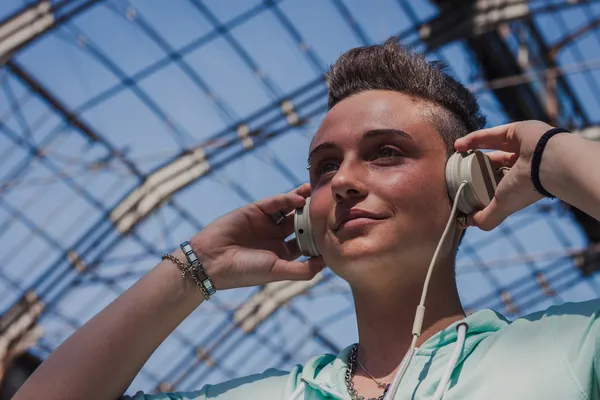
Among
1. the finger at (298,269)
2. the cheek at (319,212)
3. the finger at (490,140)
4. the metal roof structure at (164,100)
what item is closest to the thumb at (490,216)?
the finger at (490,140)

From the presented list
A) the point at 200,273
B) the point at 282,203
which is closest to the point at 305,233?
the point at 282,203

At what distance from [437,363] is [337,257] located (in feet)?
1.19

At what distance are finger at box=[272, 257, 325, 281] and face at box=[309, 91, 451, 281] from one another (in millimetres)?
198

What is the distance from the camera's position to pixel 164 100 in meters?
12.6

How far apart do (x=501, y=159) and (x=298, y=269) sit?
2.15 feet

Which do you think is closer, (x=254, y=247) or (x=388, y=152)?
(x=388, y=152)

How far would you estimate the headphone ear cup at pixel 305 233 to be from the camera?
103 inches

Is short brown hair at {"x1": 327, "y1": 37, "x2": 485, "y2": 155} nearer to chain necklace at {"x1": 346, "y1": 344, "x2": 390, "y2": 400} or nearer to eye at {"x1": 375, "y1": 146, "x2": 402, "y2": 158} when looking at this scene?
eye at {"x1": 375, "y1": 146, "x2": 402, "y2": 158}

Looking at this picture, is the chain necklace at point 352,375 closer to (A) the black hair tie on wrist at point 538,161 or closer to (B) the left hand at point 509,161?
(B) the left hand at point 509,161

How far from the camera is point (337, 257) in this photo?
92.4 inches

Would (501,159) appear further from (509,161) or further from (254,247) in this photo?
(254,247)

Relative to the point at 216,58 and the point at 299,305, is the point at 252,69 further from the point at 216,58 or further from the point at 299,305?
the point at 299,305

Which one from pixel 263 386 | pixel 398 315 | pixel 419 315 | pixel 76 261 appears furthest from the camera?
pixel 76 261

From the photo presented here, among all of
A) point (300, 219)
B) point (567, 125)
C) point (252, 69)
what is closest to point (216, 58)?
point (252, 69)
